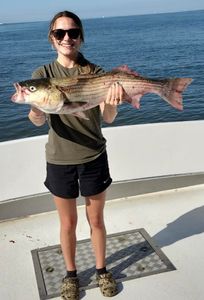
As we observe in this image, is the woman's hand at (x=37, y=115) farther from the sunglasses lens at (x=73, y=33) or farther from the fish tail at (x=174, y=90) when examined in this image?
the fish tail at (x=174, y=90)

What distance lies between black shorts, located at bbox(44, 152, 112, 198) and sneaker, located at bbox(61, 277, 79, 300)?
2.26 feet

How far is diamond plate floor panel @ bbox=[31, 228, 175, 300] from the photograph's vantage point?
3.57 m

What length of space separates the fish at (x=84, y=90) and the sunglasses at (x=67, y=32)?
29cm

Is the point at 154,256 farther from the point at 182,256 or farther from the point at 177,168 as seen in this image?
the point at 177,168

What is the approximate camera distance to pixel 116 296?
11.1ft

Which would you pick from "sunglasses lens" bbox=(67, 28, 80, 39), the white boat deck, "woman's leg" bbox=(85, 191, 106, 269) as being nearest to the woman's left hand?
"sunglasses lens" bbox=(67, 28, 80, 39)

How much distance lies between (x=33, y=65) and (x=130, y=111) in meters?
13.6

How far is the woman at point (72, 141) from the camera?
286 centimetres

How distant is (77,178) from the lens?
10.1 feet

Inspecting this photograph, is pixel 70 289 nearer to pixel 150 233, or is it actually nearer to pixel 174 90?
pixel 150 233

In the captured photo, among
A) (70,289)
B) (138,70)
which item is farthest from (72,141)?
(138,70)

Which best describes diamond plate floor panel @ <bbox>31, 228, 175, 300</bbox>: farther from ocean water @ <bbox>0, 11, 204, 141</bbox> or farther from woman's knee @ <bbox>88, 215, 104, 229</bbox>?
ocean water @ <bbox>0, 11, 204, 141</bbox>

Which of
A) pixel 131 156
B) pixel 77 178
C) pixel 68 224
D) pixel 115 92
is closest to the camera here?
pixel 115 92

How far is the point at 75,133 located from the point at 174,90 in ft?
2.19
